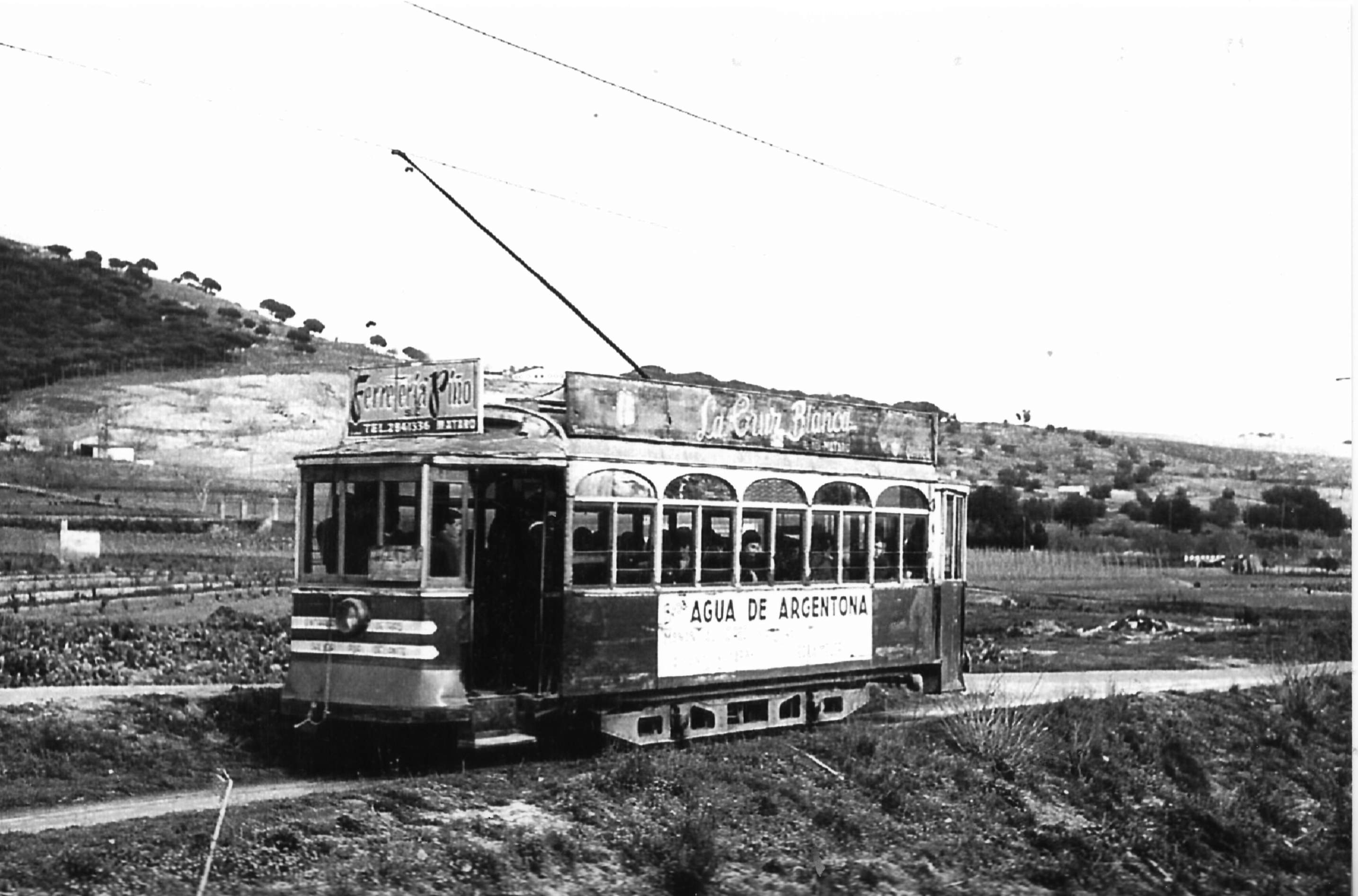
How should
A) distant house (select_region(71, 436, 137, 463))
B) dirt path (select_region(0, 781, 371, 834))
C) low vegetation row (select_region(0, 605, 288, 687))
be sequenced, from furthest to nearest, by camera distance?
distant house (select_region(71, 436, 137, 463)) < low vegetation row (select_region(0, 605, 288, 687)) < dirt path (select_region(0, 781, 371, 834))

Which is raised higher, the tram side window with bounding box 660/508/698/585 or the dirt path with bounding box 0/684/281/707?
the tram side window with bounding box 660/508/698/585

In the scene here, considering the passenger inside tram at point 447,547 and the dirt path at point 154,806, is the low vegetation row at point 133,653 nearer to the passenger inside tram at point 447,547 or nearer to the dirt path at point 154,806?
the dirt path at point 154,806

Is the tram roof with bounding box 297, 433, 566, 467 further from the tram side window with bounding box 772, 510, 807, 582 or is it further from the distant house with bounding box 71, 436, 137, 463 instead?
the distant house with bounding box 71, 436, 137, 463

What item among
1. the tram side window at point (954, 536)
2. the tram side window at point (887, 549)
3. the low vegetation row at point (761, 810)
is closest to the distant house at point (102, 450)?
the low vegetation row at point (761, 810)

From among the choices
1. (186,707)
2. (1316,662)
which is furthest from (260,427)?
(1316,662)

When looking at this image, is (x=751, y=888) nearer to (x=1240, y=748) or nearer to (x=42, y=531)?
(x=1240, y=748)

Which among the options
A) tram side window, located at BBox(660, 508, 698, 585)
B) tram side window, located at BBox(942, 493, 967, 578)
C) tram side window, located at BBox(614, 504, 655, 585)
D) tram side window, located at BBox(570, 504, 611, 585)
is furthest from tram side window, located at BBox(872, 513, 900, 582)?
tram side window, located at BBox(570, 504, 611, 585)
